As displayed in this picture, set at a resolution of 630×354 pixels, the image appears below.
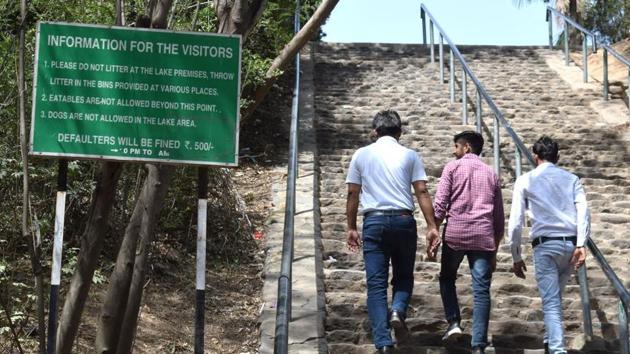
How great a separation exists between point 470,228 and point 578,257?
68 cm

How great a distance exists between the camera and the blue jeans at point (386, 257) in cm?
594

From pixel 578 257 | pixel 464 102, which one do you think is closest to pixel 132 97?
pixel 578 257

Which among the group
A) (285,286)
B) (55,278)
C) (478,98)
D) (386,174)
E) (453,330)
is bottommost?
(453,330)

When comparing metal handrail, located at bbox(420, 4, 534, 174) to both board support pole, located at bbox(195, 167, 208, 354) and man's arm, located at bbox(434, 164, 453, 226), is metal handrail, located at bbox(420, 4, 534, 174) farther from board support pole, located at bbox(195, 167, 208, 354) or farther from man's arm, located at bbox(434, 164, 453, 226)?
board support pole, located at bbox(195, 167, 208, 354)

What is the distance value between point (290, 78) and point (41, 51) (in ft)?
36.7

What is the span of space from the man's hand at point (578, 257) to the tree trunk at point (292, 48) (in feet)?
9.12

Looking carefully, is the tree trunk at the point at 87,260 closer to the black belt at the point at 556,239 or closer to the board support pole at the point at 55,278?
the board support pole at the point at 55,278

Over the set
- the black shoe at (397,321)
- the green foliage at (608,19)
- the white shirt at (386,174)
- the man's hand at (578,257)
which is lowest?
the black shoe at (397,321)

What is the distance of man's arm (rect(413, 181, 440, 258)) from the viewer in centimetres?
616

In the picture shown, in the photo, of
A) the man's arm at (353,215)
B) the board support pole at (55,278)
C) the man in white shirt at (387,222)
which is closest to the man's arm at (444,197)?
the man in white shirt at (387,222)

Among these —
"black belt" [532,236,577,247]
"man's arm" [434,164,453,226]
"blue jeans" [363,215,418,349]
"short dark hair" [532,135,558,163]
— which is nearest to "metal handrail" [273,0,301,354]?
"blue jeans" [363,215,418,349]

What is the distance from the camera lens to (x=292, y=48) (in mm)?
8234

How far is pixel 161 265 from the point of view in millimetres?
8477

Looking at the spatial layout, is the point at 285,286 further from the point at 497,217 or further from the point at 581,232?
the point at 581,232
